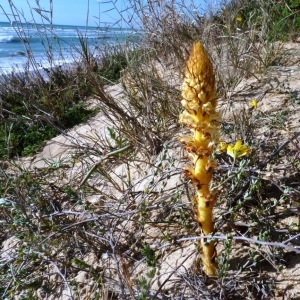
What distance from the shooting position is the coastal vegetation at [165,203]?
133 centimetres

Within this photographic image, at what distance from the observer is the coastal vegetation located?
1329 mm

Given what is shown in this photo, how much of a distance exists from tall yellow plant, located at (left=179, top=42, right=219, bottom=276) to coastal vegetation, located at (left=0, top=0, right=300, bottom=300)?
0.01m

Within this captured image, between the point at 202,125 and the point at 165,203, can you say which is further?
the point at 165,203

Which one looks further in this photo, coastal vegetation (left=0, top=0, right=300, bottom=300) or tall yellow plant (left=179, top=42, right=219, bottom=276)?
coastal vegetation (left=0, top=0, right=300, bottom=300)

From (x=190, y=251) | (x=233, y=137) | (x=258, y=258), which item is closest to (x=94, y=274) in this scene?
(x=190, y=251)

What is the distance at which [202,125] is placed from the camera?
1093mm

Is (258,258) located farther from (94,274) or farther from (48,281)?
(48,281)

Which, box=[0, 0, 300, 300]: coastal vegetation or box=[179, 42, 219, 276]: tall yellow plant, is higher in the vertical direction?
box=[179, 42, 219, 276]: tall yellow plant

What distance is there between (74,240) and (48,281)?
22cm

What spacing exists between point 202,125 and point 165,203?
78 centimetres

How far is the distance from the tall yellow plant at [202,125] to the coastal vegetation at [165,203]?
1cm

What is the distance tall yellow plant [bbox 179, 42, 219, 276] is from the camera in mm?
1017

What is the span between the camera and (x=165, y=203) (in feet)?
5.86

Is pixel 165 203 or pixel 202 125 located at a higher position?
pixel 202 125
